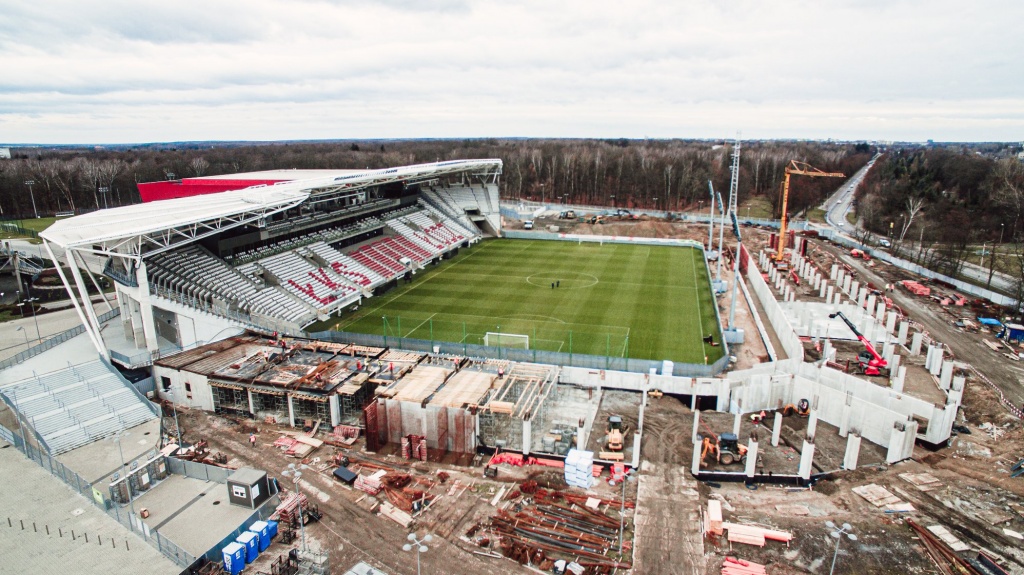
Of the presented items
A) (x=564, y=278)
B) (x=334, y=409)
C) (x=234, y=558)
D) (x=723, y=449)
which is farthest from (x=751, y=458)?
(x=564, y=278)

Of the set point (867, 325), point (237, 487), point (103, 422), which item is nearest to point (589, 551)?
point (237, 487)

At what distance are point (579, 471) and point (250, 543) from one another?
1101cm

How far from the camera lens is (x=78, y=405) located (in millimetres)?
25703

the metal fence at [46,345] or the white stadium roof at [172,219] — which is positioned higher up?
the white stadium roof at [172,219]

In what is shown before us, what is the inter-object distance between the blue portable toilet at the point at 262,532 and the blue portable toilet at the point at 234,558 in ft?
2.29

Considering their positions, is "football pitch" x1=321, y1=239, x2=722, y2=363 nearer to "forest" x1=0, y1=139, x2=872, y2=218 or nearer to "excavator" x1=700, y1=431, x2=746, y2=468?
"excavator" x1=700, y1=431, x2=746, y2=468

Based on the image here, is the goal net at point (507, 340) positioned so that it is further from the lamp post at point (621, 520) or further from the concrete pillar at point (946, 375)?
the concrete pillar at point (946, 375)

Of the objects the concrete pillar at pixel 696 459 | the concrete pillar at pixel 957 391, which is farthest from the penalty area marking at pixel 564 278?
the concrete pillar at pixel 696 459

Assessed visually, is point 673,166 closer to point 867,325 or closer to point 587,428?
point 867,325

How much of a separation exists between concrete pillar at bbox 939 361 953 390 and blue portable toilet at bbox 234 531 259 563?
31.3 meters

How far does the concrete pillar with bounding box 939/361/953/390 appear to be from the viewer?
28.1 metres

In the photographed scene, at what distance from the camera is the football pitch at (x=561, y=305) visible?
1374 inches

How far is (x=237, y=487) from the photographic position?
1931 cm

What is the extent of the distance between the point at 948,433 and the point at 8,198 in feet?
355
